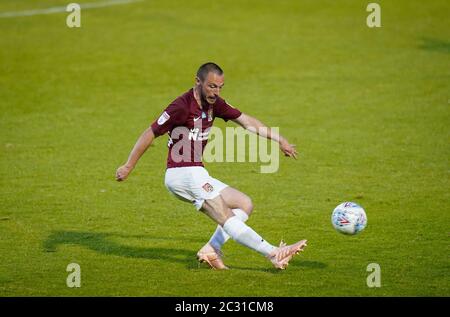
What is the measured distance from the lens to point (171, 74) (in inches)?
977

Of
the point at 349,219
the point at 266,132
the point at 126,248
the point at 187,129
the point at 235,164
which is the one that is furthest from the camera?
the point at 235,164

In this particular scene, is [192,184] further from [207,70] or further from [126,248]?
[126,248]

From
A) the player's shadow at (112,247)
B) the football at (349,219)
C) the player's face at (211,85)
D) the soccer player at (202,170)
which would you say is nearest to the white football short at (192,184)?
the soccer player at (202,170)

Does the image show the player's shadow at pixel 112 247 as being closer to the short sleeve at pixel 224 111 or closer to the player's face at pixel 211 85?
the short sleeve at pixel 224 111

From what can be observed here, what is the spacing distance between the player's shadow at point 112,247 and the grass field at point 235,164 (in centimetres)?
4

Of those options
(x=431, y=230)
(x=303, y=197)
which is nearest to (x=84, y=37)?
(x=303, y=197)

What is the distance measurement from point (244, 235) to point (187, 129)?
4.88 ft

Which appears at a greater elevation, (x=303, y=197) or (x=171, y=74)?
(x=171, y=74)

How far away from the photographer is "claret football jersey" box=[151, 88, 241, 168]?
10.3 m

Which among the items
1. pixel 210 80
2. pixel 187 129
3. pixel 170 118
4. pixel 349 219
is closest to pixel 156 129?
pixel 170 118

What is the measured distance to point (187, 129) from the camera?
10.4 m

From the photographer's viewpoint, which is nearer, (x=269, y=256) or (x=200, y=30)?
Answer: (x=269, y=256)

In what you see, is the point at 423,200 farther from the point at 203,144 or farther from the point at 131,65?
the point at 131,65

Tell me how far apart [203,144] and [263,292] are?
2.11 m
